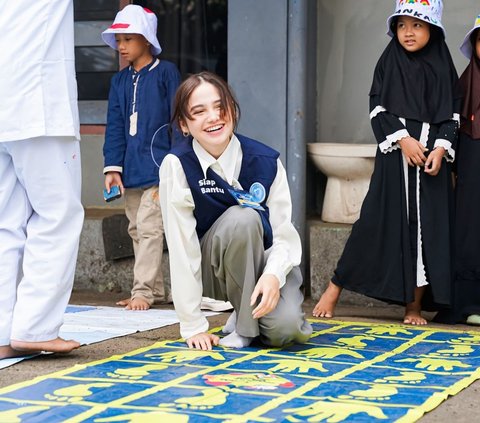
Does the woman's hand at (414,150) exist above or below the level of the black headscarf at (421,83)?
below

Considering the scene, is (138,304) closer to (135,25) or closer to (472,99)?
(135,25)

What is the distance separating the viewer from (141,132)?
5.77m

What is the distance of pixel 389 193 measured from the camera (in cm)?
527

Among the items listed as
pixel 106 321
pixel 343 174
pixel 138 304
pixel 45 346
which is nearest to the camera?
pixel 45 346

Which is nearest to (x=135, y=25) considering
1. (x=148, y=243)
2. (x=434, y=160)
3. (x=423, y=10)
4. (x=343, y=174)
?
(x=148, y=243)

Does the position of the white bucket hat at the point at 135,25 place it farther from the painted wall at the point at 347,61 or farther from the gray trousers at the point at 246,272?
the gray trousers at the point at 246,272

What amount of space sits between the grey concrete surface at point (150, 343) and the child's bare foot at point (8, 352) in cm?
5

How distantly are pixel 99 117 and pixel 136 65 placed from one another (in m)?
1.32

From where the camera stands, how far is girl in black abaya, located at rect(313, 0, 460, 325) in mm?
5168

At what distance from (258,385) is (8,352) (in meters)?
1.03

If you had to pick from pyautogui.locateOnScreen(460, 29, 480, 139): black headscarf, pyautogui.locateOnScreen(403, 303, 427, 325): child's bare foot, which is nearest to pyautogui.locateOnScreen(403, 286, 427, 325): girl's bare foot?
pyautogui.locateOnScreen(403, 303, 427, 325): child's bare foot

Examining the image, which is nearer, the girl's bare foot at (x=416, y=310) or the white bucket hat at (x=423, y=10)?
the white bucket hat at (x=423, y=10)

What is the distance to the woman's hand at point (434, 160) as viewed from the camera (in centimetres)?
511

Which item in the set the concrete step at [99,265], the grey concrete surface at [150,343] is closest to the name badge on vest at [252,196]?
the grey concrete surface at [150,343]
